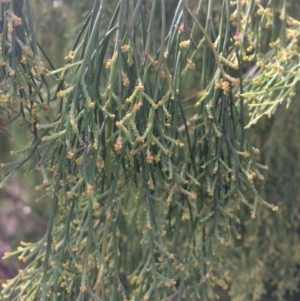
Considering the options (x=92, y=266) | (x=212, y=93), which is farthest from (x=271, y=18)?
(x=92, y=266)

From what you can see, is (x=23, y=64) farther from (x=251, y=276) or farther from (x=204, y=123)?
(x=251, y=276)

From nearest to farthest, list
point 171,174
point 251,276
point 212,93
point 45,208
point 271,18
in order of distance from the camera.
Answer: point 171,174 → point 212,93 → point 271,18 → point 251,276 → point 45,208

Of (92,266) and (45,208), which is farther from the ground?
(92,266)

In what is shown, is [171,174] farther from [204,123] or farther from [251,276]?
[251,276]

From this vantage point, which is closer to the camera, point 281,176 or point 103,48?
point 103,48

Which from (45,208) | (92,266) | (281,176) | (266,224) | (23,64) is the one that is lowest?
(45,208)

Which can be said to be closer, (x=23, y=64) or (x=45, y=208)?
(x=23, y=64)

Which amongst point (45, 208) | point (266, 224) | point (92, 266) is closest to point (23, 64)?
point (92, 266)

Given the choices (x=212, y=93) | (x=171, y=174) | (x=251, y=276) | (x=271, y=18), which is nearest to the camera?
(x=171, y=174)

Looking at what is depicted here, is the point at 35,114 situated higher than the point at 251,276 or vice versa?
the point at 35,114
